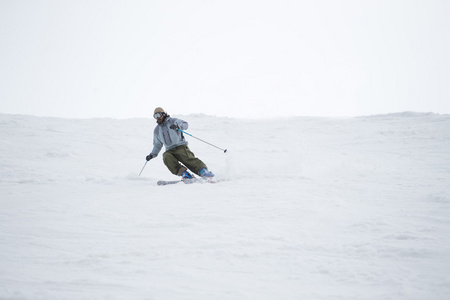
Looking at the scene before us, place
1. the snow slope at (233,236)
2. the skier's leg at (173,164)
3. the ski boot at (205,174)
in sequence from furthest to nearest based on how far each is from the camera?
the skier's leg at (173,164), the ski boot at (205,174), the snow slope at (233,236)

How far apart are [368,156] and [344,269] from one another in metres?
9.52

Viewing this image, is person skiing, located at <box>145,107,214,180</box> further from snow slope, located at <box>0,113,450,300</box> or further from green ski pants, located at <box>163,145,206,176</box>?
snow slope, located at <box>0,113,450,300</box>

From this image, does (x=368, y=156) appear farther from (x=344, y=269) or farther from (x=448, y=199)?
(x=344, y=269)

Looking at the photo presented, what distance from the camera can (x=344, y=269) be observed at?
2041 mm

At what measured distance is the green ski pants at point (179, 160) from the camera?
21.4ft

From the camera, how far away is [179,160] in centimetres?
671

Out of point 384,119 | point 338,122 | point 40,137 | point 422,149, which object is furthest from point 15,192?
point 384,119

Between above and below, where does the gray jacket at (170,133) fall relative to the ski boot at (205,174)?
above

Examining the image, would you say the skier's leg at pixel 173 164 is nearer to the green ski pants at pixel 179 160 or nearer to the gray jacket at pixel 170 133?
the green ski pants at pixel 179 160

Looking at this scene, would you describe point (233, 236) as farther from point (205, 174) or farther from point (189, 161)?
point (189, 161)

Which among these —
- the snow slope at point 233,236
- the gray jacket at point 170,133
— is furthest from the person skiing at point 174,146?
the snow slope at point 233,236

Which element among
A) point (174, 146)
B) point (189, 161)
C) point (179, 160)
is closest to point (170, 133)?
point (174, 146)

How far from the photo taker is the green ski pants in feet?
21.4

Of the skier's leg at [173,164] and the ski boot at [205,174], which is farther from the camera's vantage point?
the skier's leg at [173,164]
